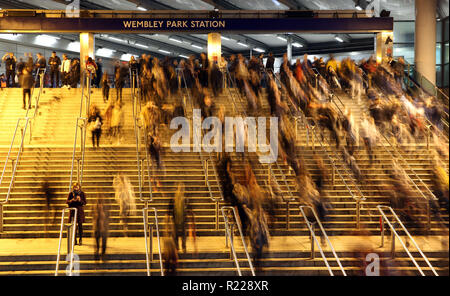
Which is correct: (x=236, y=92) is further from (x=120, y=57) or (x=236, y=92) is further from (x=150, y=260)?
(x=120, y=57)

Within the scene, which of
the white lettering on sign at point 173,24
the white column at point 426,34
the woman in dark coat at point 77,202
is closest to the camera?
the woman in dark coat at point 77,202

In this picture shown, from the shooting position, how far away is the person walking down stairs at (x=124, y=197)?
10789 mm

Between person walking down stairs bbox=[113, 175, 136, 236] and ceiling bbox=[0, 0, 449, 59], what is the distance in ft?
53.4

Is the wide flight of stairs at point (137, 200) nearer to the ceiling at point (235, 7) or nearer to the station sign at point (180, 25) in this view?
the station sign at point (180, 25)

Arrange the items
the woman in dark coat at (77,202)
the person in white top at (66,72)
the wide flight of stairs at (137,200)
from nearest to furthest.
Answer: the wide flight of stairs at (137,200) < the woman in dark coat at (77,202) < the person in white top at (66,72)

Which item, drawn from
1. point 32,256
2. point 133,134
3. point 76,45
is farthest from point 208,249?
point 76,45

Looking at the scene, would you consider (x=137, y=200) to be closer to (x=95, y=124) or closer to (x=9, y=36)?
(x=95, y=124)

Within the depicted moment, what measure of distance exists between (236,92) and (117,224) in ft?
27.0

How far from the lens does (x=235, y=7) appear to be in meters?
29.1

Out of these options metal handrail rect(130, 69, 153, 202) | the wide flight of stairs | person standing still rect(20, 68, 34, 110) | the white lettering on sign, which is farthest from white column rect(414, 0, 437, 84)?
person standing still rect(20, 68, 34, 110)

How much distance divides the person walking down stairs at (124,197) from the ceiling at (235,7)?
16.3 metres

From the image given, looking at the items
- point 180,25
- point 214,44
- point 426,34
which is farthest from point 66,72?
point 426,34

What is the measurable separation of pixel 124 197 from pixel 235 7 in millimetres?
20449

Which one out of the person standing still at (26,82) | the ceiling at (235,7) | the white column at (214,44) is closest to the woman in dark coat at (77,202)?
the person standing still at (26,82)
